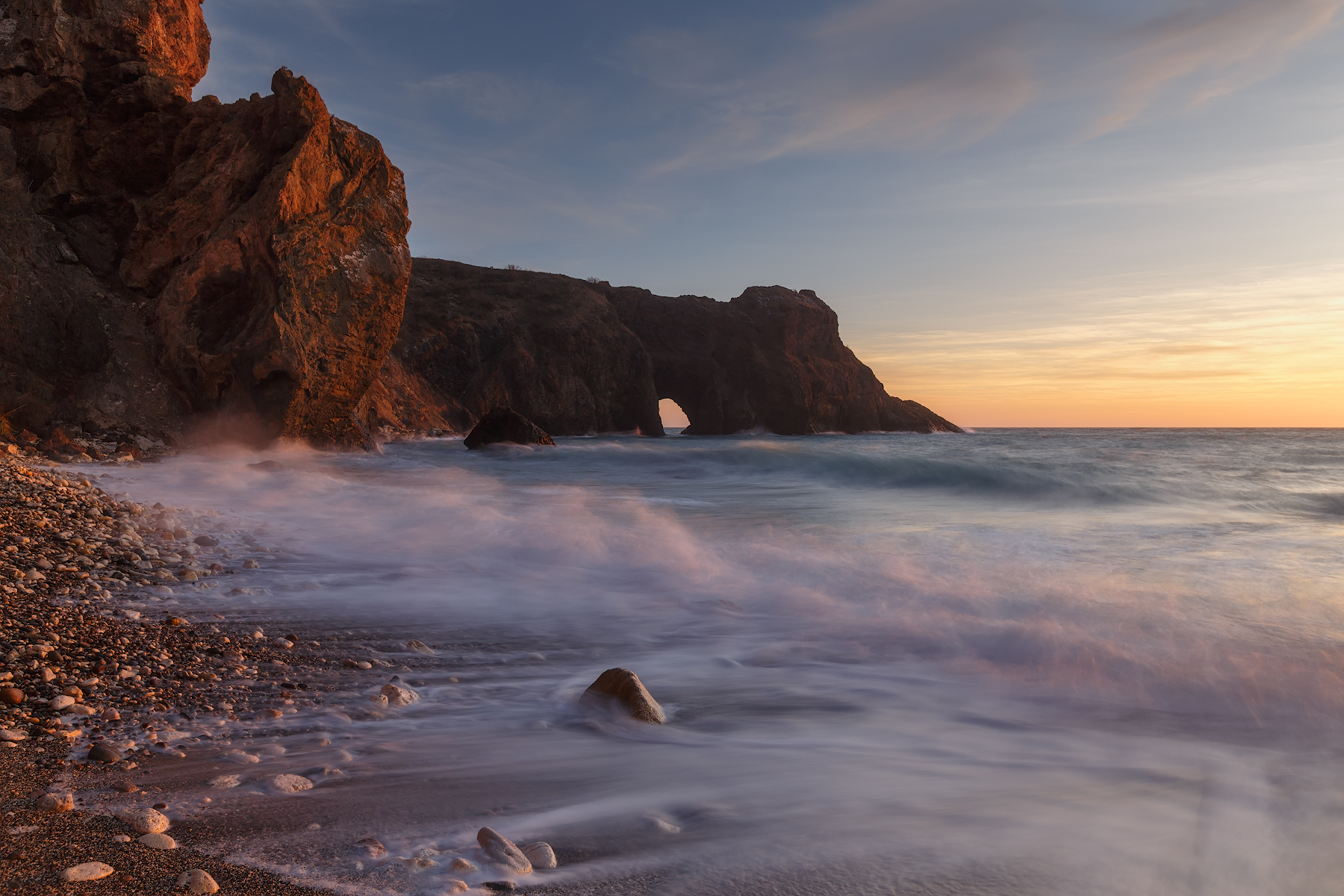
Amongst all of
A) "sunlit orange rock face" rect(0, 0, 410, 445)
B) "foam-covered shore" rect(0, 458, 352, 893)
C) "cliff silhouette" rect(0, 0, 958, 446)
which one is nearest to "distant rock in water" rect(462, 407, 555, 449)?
"cliff silhouette" rect(0, 0, 958, 446)

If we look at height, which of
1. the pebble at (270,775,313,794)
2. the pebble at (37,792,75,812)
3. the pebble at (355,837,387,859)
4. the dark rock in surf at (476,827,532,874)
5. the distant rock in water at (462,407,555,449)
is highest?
the distant rock in water at (462,407,555,449)

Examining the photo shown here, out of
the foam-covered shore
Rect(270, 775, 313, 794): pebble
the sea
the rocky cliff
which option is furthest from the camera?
the rocky cliff

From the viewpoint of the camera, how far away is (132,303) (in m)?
13.4

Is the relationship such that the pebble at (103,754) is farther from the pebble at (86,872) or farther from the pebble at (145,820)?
the pebble at (86,872)

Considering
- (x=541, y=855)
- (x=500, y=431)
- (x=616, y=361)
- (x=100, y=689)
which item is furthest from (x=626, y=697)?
(x=616, y=361)

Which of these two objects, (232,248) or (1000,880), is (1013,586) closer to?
(1000,880)

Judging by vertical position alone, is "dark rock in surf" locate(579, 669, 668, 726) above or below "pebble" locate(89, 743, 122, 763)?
below

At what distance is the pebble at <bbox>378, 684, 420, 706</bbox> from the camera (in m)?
2.77

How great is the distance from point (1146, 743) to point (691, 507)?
8.06 meters

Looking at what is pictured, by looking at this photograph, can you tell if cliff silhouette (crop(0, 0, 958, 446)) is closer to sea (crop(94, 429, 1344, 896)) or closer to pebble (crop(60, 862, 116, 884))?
sea (crop(94, 429, 1344, 896))

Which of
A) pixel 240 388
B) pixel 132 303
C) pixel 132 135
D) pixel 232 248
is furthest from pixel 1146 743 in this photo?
pixel 132 135

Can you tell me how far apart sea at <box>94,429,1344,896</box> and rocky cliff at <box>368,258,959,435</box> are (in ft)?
78.9

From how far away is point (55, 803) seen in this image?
168cm

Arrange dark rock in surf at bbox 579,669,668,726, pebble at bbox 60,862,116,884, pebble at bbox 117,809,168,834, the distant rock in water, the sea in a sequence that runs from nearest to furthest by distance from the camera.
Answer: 1. pebble at bbox 60,862,116,884
2. pebble at bbox 117,809,168,834
3. the sea
4. dark rock in surf at bbox 579,669,668,726
5. the distant rock in water
